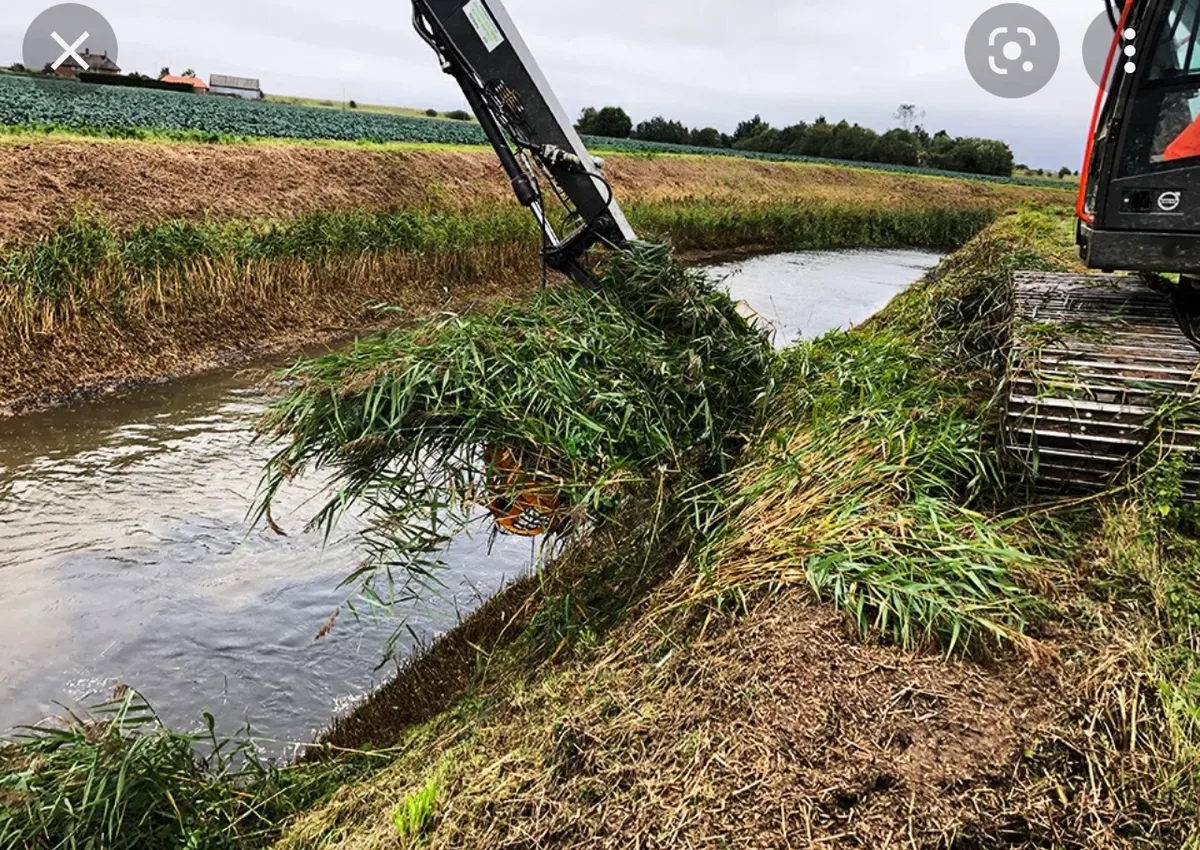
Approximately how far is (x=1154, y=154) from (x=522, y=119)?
337 centimetres

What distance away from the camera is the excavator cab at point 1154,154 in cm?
413

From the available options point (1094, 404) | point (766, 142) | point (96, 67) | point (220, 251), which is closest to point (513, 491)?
point (1094, 404)

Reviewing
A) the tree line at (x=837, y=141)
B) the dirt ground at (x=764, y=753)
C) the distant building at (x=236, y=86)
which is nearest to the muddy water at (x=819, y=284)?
the dirt ground at (x=764, y=753)

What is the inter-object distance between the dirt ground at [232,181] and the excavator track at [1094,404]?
28.6 feet

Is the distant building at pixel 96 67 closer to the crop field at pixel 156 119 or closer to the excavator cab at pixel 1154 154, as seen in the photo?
the crop field at pixel 156 119

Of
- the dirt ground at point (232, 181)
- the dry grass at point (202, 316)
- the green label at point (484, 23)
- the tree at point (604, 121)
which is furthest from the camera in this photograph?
the tree at point (604, 121)

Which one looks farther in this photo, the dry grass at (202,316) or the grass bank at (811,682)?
the dry grass at (202,316)

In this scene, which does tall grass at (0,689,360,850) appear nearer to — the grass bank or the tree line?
the grass bank

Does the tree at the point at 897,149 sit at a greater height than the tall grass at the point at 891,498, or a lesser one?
greater

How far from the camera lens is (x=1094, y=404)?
3.39 metres

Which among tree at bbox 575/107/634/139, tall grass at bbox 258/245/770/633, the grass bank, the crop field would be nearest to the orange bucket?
tall grass at bbox 258/245/770/633

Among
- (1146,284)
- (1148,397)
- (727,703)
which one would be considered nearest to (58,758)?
(727,703)

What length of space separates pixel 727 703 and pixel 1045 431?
1.85 m

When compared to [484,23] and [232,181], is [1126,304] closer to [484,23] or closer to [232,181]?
[484,23]
